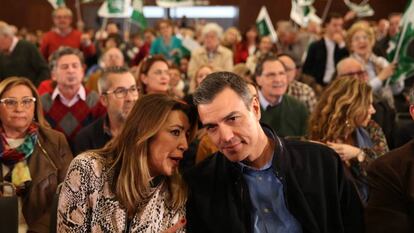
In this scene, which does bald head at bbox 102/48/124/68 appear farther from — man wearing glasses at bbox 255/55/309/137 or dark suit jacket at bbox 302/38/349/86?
man wearing glasses at bbox 255/55/309/137

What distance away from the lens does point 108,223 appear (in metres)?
2.60

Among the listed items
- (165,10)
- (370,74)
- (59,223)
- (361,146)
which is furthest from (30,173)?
(165,10)

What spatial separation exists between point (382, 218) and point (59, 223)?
4.35 ft

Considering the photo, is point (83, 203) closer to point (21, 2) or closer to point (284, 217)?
point (284, 217)

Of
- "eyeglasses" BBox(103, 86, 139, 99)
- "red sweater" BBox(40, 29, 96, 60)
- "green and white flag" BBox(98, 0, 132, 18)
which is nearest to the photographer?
"eyeglasses" BBox(103, 86, 139, 99)

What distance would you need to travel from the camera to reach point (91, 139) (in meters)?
4.36

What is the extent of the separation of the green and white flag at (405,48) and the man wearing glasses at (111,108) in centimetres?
289

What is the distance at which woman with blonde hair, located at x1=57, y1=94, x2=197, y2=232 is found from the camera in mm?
2602

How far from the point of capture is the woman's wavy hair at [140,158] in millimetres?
2609

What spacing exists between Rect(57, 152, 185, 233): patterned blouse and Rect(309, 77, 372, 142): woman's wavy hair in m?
1.68

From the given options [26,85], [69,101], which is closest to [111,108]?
[26,85]

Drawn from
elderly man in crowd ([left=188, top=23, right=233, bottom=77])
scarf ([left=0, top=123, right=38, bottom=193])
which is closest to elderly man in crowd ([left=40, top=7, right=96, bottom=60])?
elderly man in crowd ([left=188, top=23, right=233, bottom=77])

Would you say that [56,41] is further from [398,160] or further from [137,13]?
[398,160]

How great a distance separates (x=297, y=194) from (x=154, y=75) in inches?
121
